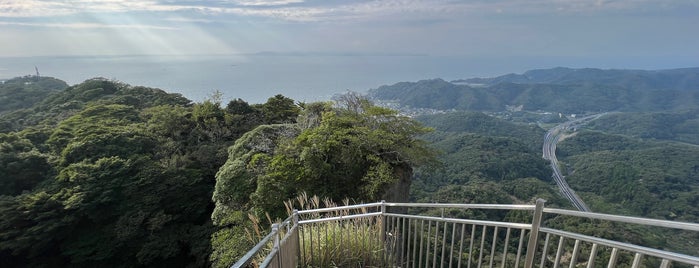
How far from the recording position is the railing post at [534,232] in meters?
2.35

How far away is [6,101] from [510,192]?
176ft

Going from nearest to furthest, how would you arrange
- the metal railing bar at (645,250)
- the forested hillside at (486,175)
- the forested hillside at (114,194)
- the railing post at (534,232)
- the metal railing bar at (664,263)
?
the metal railing bar at (645,250)
the metal railing bar at (664,263)
the railing post at (534,232)
the forested hillside at (114,194)
the forested hillside at (486,175)

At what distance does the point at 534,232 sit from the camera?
8.16 feet

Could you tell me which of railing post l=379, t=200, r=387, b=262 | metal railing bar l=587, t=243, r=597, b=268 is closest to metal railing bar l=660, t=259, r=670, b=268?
metal railing bar l=587, t=243, r=597, b=268

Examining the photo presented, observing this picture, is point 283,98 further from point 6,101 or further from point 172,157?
point 6,101

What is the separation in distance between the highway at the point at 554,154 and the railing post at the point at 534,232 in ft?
89.9

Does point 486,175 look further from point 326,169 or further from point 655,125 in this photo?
point 655,125

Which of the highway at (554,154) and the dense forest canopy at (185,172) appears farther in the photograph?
the highway at (554,154)

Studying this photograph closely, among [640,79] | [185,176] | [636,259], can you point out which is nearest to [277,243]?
[636,259]

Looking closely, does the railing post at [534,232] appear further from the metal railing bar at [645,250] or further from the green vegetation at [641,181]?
the green vegetation at [641,181]

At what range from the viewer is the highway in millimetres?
41300

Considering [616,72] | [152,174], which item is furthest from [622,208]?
[616,72]

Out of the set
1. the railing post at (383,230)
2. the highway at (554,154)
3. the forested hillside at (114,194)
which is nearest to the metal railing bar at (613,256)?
the railing post at (383,230)

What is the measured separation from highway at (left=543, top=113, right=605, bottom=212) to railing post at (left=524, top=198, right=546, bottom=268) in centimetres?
2741
